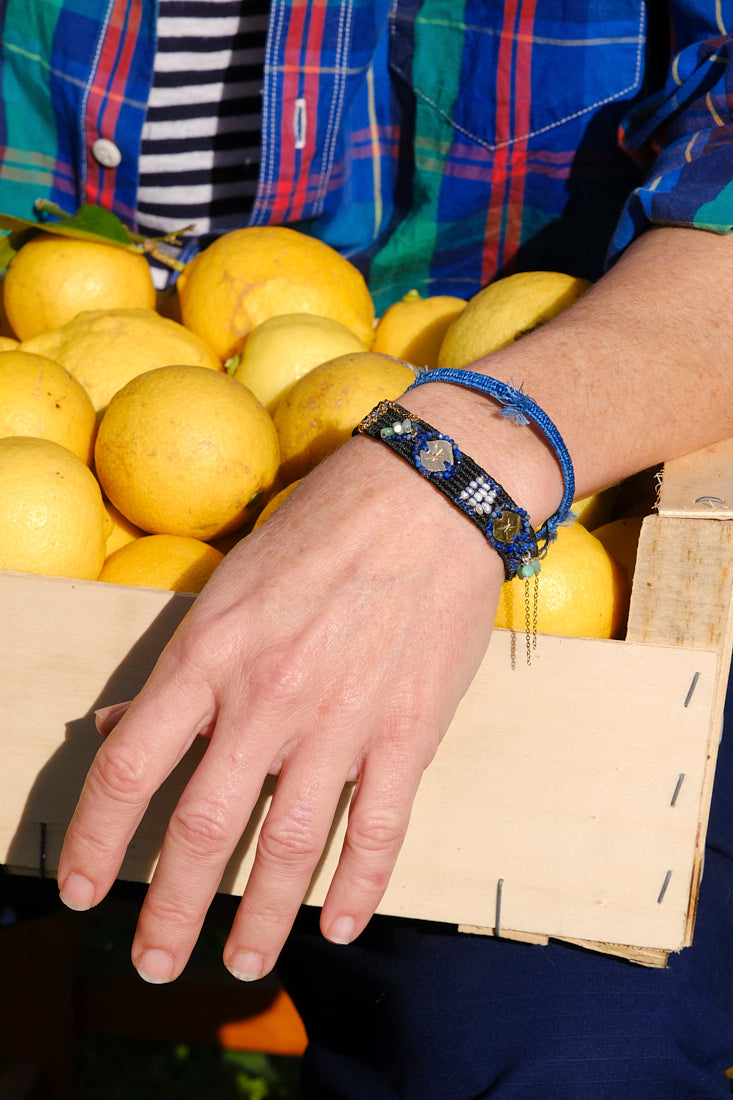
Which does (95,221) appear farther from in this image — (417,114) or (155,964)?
(155,964)

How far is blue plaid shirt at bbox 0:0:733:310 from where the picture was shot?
127cm

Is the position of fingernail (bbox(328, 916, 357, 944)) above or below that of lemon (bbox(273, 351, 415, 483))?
below

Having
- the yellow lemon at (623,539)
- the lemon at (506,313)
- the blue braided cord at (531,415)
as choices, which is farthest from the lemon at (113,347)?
the yellow lemon at (623,539)

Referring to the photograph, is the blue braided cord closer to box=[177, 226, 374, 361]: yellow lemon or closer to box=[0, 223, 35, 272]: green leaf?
box=[177, 226, 374, 361]: yellow lemon

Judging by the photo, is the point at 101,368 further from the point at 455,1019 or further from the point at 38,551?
the point at 455,1019

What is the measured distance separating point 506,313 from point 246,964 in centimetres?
81

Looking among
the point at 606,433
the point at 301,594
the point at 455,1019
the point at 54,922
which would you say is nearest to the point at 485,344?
the point at 606,433

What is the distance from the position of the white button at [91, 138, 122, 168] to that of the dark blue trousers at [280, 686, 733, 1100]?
1.20 meters

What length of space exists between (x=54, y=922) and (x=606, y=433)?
1381 mm

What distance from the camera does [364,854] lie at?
663mm

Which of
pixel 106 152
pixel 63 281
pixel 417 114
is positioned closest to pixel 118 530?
pixel 63 281

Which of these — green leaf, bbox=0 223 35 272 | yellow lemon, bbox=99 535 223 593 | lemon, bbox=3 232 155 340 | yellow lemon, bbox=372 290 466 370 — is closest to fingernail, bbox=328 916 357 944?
yellow lemon, bbox=99 535 223 593

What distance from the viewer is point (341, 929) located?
675 millimetres

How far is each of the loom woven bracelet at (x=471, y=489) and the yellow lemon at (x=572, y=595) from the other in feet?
0.33
